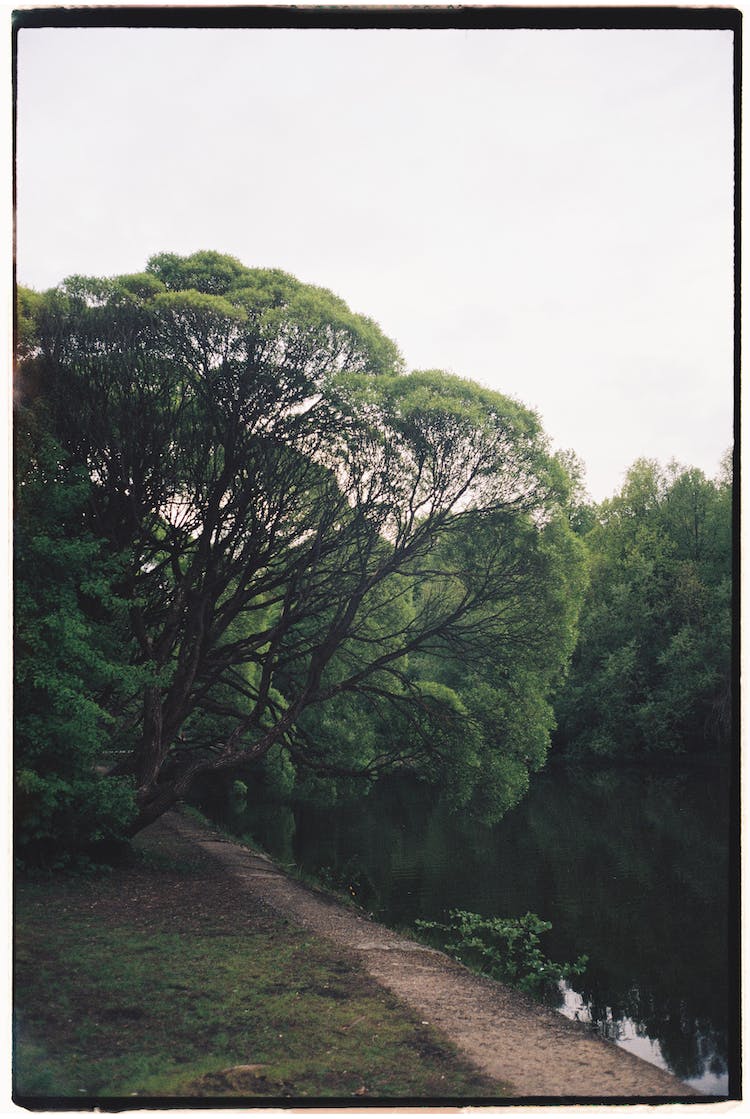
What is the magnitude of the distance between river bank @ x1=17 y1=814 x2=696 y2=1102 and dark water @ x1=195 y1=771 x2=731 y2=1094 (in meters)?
1.84

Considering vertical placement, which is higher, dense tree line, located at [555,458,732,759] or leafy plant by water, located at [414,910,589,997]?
dense tree line, located at [555,458,732,759]

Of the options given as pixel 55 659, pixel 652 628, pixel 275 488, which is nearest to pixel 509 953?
pixel 55 659

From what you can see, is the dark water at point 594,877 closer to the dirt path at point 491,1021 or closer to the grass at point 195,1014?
the dirt path at point 491,1021

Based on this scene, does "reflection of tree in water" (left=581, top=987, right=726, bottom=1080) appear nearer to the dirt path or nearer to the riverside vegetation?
the dirt path

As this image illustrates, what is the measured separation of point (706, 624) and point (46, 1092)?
37471 millimetres

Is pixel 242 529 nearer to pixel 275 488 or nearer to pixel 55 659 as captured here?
pixel 275 488

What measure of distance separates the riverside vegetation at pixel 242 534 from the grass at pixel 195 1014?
0.69 metres

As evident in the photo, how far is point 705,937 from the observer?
14297 millimetres

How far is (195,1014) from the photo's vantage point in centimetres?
844

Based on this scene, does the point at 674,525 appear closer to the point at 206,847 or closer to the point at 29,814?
the point at 206,847

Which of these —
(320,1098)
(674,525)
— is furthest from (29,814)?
(674,525)

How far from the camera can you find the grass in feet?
22.9

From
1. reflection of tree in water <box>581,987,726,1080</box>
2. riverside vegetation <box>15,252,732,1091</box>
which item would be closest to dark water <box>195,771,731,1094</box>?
reflection of tree in water <box>581,987,726,1080</box>

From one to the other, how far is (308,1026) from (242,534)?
29.1ft
